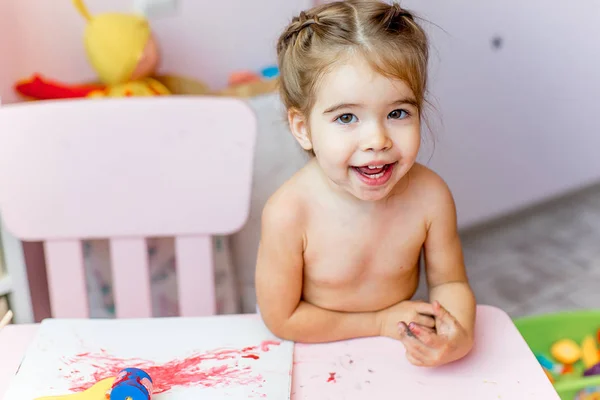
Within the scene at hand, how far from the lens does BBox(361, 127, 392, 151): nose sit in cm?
64

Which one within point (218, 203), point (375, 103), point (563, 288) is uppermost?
point (375, 103)

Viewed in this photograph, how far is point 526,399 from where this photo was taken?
25.5 inches

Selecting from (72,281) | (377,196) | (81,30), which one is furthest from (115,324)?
(81,30)

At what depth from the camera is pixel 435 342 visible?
0.68m

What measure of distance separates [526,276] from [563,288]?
0.30 ft

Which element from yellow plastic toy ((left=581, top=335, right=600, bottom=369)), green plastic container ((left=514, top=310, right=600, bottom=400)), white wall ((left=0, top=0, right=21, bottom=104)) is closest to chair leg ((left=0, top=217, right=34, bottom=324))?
white wall ((left=0, top=0, right=21, bottom=104))

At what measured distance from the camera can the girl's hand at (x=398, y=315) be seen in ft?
2.43

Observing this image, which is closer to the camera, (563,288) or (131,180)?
(131,180)

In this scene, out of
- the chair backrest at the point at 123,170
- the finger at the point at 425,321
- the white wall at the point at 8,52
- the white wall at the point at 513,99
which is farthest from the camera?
the white wall at the point at 513,99

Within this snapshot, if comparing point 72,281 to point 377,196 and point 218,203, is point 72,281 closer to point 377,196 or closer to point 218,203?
point 218,203

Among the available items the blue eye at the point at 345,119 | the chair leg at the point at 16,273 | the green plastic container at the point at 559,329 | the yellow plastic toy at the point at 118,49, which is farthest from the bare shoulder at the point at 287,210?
the green plastic container at the point at 559,329

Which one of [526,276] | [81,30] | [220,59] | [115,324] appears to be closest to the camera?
[115,324]

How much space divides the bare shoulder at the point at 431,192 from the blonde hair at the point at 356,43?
102 millimetres

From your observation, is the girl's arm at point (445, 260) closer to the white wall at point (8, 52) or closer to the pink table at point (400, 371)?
the pink table at point (400, 371)
